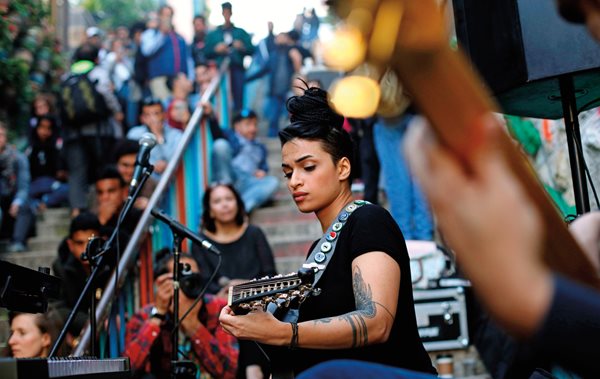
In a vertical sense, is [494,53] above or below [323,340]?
above

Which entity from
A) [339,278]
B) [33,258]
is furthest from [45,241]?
[339,278]

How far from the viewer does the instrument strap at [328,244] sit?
9.81 ft

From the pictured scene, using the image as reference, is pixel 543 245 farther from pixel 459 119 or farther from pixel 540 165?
pixel 540 165

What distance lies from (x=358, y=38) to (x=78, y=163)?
30.0ft

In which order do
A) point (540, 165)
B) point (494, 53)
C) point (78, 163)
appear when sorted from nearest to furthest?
point (494, 53)
point (540, 165)
point (78, 163)

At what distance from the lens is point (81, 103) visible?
9.60 m

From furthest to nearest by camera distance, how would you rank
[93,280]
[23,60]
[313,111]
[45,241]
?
[23,60]
[45,241]
[93,280]
[313,111]

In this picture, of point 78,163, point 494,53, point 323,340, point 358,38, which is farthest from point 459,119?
point 78,163

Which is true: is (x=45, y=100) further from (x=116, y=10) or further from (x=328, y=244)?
(x=116, y=10)

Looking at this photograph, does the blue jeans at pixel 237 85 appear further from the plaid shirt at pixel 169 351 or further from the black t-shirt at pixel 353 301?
the black t-shirt at pixel 353 301

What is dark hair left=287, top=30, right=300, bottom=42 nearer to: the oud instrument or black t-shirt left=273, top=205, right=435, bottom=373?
black t-shirt left=273, top=205, right=435, bottom=373

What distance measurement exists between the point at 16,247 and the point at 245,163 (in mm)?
3060

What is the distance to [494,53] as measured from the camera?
3594 mm

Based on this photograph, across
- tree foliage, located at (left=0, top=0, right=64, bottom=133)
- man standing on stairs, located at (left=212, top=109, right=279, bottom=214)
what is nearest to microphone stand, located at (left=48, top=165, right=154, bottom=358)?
man standing on stairs, located at (left=212, top=109, right=279, bottom=214)
